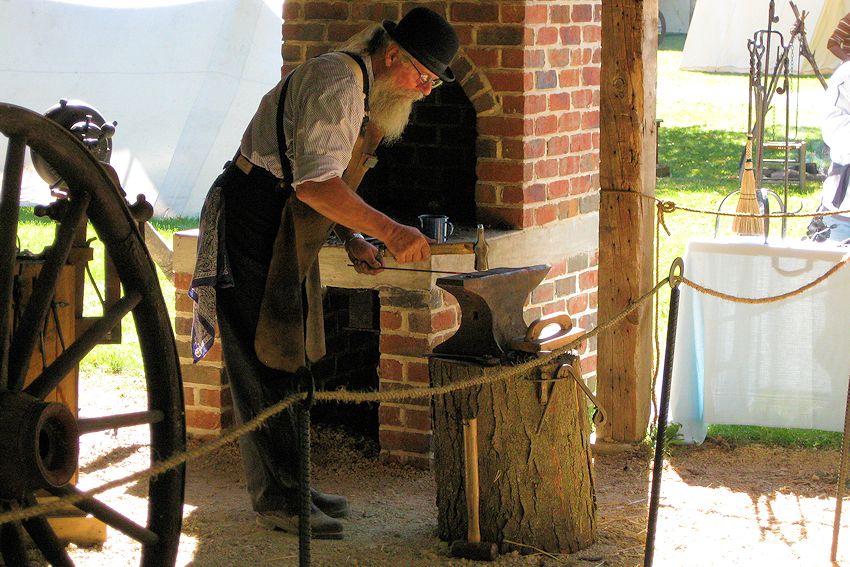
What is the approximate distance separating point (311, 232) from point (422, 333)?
3.23 ft

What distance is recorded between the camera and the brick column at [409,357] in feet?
16.2

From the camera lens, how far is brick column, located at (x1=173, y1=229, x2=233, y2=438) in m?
5.28

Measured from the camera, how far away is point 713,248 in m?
5.31

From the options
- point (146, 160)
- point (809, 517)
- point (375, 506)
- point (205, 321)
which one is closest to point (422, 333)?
point (375, 506)

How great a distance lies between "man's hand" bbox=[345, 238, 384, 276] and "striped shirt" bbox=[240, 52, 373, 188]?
1.66 feet

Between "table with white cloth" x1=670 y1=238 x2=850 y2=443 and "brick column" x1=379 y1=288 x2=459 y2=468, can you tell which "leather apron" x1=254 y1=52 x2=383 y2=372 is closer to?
A: "brick column" x1=379 y1=288 x2=459 y2=468

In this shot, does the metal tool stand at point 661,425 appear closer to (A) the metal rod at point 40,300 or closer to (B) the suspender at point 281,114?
(B) the suspender at point 281,114

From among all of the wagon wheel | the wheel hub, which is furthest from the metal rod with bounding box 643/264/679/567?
the wheel hub

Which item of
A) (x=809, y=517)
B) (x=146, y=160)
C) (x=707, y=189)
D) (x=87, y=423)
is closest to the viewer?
(x=87, y=423)

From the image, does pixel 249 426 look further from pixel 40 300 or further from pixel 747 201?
pixel 747 201

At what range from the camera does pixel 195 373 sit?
536 centimetres

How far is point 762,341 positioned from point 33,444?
3.60 m

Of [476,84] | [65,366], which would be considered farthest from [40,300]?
[476,84]

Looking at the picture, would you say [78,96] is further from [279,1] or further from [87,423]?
[87,423]
